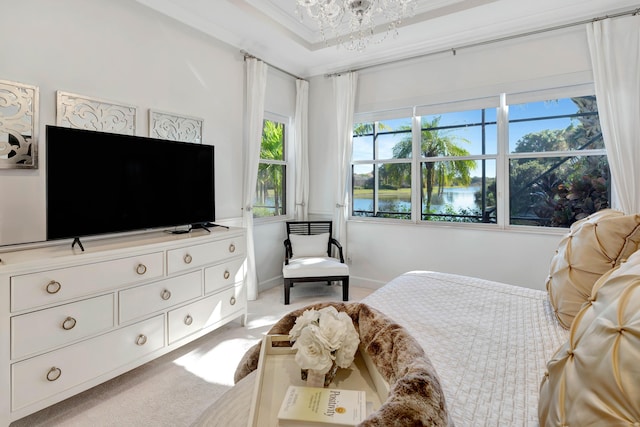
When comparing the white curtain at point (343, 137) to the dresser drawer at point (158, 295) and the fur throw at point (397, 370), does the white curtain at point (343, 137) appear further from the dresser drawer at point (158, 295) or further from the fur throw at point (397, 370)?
the fur throw at point (397, 370)

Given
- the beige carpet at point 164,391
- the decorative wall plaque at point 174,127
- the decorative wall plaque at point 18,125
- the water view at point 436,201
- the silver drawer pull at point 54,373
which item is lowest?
the beige carpet at point 164,391

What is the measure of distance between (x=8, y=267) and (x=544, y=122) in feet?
14.4

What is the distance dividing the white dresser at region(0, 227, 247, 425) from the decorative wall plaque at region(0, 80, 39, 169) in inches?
23.3

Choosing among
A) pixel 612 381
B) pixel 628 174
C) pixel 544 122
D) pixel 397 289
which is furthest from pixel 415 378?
pixel 544 122

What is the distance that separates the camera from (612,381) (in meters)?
0.59

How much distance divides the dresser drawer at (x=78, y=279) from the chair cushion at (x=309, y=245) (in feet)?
6.40

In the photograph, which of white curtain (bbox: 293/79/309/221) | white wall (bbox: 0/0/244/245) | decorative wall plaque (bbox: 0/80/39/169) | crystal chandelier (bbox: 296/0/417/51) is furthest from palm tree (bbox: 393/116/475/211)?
decorative wall plaque (bbox: 0/80/39/169)

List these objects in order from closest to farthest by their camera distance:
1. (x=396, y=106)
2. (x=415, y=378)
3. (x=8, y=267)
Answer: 1. (x=415, y=378)
2. (x=8, y=267)
3. (x=396, y=106)

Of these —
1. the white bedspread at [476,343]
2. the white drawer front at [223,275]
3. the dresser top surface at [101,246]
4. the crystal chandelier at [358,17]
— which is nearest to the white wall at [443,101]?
the crystal chandelier at [358,17]

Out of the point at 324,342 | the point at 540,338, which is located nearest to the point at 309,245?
the point at 540,338

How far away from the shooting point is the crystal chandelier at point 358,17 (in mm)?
2172

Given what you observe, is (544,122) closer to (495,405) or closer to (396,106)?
(396,106)

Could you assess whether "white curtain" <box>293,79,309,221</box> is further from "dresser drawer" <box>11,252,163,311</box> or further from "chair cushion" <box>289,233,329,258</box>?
"dresser drawer" <box>11,252,163,311</box>

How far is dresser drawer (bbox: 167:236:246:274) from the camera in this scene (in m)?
2.42
